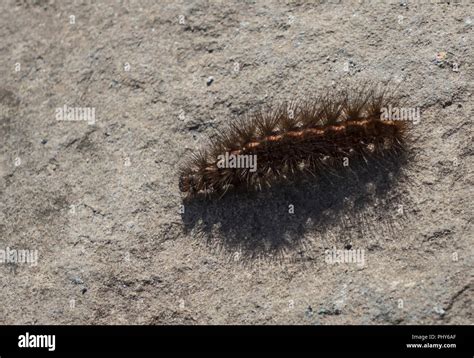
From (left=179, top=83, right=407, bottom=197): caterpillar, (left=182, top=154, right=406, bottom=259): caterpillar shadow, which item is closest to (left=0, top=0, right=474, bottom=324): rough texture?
(left=182, top=154, right=406, bottom=259): caterpillar shadow

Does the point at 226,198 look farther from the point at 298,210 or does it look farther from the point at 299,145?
the point at 299,145

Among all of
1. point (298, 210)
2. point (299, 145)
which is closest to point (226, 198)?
point (298, 210)

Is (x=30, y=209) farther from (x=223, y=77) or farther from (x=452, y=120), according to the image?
(x=452, y=120)

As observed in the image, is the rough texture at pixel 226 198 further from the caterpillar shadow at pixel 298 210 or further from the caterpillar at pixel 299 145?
the caterpillar at pixel 299 145

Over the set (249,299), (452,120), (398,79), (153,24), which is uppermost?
(153,24)

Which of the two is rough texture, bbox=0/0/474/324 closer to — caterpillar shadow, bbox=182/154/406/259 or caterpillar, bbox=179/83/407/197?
caterpillar shadow, bbox=182/154/406/259

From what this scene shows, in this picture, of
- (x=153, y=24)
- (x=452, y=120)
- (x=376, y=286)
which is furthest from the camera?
(x=153, y=24)

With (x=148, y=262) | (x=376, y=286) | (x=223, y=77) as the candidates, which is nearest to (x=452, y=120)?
(x=376, y=286)
